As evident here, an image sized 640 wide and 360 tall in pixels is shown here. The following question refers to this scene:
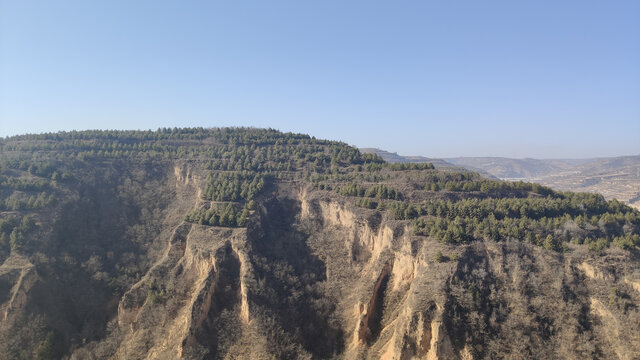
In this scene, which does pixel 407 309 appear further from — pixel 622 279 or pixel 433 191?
pixel 433 191

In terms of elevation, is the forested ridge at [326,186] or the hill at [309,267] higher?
the forested ridge at [326,186]

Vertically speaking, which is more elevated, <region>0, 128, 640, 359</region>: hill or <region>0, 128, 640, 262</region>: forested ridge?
<region>0, 128, 640, 262</region>: forested ridge

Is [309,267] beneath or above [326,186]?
beneath

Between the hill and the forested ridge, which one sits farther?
the forested ridge

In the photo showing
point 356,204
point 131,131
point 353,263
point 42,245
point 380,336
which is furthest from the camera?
point 131,131

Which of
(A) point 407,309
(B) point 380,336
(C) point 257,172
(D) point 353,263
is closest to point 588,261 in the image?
(A) point 407,309

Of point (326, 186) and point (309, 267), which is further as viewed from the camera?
point (326, 186)

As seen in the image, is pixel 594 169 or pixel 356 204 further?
pixel 594 169

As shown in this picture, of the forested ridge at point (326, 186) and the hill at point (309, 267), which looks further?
the forested ridge at point (326, 186)
